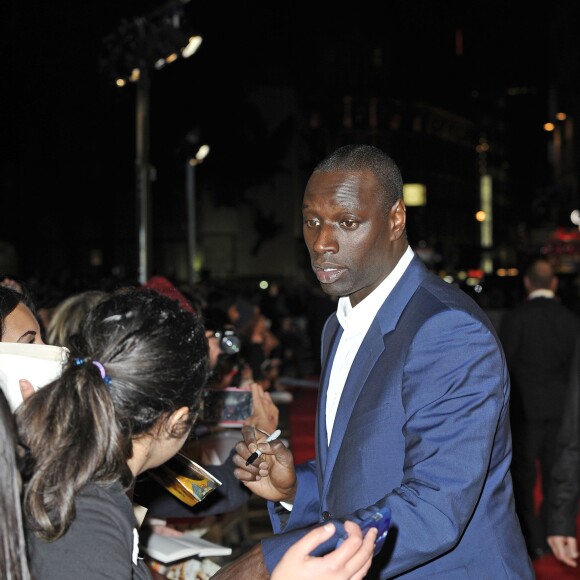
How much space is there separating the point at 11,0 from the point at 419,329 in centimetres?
1957

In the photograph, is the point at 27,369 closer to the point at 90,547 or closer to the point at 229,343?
the point at 90,547

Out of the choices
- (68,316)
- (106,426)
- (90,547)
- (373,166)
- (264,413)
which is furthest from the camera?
(68,316)

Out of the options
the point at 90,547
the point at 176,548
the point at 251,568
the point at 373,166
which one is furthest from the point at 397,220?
the point at 176,548

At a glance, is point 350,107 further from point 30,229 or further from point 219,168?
point 30,229

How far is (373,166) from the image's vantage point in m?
2.88

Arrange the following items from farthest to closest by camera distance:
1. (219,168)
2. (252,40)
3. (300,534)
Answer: (219,168)
(252,40)
(300,534)

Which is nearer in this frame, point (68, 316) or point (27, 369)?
point (27, 369)

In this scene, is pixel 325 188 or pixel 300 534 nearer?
pixel 300 534

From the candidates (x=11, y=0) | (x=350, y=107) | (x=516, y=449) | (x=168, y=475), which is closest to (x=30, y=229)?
(x=11, y=0)

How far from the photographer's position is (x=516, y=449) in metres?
Result: 7.90

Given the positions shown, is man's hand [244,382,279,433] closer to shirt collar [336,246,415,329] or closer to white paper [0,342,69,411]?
shirt collar [336,246,415,329]

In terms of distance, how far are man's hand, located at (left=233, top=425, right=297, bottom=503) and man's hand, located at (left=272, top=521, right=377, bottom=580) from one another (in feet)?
3.38

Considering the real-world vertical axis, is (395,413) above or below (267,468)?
above

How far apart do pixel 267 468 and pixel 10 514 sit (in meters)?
1.33
